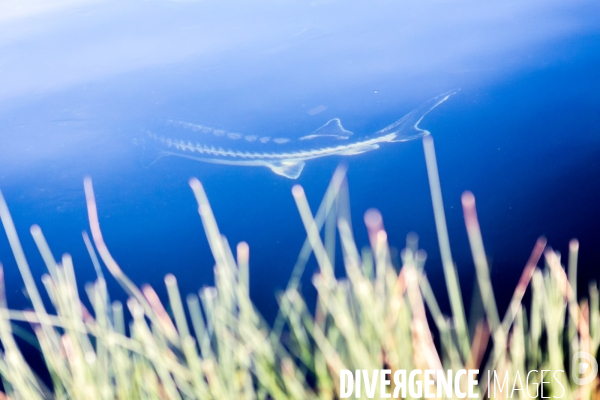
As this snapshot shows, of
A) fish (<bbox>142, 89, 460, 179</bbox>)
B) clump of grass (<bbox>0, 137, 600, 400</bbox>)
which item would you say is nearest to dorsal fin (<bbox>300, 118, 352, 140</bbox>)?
fish (<bbox>142, 89, 460, 179</bbox>)

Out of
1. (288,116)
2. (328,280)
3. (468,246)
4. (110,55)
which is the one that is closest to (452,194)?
(468,246)

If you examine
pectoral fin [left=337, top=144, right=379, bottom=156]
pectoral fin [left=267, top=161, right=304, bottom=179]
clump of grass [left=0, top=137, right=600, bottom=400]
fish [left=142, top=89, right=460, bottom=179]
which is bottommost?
clump of grass [left=0, top=137, right=600, bottom=400]

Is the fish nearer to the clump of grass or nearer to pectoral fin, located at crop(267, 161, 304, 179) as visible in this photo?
pectoral fin, located at crop(267, 161, 304, 179)

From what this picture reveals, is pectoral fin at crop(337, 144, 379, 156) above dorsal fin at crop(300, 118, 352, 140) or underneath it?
underneath

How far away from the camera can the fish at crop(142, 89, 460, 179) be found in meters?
1.06

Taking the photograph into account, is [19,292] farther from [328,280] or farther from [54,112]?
[328,280]

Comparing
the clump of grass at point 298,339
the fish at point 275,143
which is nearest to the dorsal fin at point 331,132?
the fish at point 275,143

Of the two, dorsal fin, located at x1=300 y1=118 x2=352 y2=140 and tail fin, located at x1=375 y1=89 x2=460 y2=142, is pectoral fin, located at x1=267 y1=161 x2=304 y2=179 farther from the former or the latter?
tail fin, located at x1=375 y1=89 x2=460 y2=142

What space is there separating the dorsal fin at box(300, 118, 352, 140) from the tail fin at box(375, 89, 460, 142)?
0.08m

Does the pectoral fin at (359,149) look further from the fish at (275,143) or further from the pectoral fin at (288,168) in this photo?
the pectoral fin at (288,168)

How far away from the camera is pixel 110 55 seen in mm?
1229

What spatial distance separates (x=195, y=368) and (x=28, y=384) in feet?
0.51

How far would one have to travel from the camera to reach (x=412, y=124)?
1.08 metres

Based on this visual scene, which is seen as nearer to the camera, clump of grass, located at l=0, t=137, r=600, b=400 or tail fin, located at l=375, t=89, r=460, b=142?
clump of grass, located at l=0, t=137, r=600, b=400
